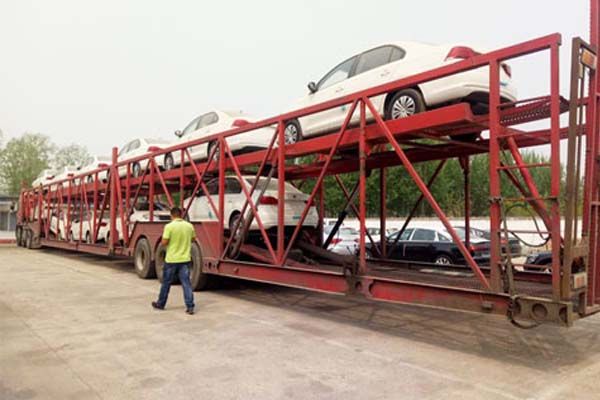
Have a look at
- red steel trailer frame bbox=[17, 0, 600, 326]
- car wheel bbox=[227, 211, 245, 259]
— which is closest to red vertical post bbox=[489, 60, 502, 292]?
red steel trailer frame bbox=[17, 0, 600, 326]

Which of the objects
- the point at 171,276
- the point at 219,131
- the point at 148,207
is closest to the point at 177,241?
the point at 171,276

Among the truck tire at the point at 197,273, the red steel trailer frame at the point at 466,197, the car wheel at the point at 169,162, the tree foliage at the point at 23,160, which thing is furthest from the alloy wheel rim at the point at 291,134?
the tree foliage at the point at 23,160

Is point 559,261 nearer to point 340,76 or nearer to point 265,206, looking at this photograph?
point 340,76

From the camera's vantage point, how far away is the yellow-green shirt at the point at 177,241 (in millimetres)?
7387

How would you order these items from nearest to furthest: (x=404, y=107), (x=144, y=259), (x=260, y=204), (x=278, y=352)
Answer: (x=278, y=352) → (x=404, y=107) → (x=260, y=204) → (x=144, y=259)

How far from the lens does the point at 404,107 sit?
603cm

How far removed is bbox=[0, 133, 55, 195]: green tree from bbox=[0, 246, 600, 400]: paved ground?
45.0 metres

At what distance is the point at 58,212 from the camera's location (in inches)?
659

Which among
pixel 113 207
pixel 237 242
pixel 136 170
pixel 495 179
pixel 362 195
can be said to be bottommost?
pixel 237 242

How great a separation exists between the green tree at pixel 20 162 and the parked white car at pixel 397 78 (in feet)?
153

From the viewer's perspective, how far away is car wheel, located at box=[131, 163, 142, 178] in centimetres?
1207

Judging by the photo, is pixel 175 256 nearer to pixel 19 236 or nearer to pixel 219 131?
pixel 219 131

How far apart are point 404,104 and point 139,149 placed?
31.1ft

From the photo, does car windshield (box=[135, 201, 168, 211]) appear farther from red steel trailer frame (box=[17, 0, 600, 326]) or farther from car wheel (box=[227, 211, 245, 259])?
car wheel (box=[227, 211, 245, 259])
